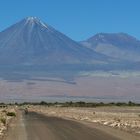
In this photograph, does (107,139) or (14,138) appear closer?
(107,139)

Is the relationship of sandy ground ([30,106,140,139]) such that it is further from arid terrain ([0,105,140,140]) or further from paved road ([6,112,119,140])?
paved road ([6,112,119,140])

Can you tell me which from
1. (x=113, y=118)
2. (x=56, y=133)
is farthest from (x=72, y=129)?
(x=113, y=118)

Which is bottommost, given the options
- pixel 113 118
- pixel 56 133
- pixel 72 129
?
pixel 56 133

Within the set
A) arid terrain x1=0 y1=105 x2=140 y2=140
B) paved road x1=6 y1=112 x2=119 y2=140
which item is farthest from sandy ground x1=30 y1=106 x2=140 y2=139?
paved road x1=6 y1=112 x2=119 y2=140

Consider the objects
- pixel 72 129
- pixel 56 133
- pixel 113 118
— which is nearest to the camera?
pixel 56 133

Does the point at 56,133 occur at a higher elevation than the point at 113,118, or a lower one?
lower

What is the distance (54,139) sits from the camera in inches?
1436

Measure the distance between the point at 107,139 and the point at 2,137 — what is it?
22.9ft

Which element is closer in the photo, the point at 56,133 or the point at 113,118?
the point at 56,133

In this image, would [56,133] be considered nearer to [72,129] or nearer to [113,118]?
[72,129]

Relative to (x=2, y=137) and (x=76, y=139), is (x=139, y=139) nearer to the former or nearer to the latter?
(x=76, y=139)

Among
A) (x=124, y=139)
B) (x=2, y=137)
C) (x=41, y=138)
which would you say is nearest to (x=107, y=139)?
(x=124, y=139)

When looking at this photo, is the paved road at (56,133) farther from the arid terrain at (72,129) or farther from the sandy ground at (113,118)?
the sandy ground at (113,118)

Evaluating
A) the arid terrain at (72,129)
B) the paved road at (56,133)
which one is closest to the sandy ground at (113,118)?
the arid terrain at (72,129)
